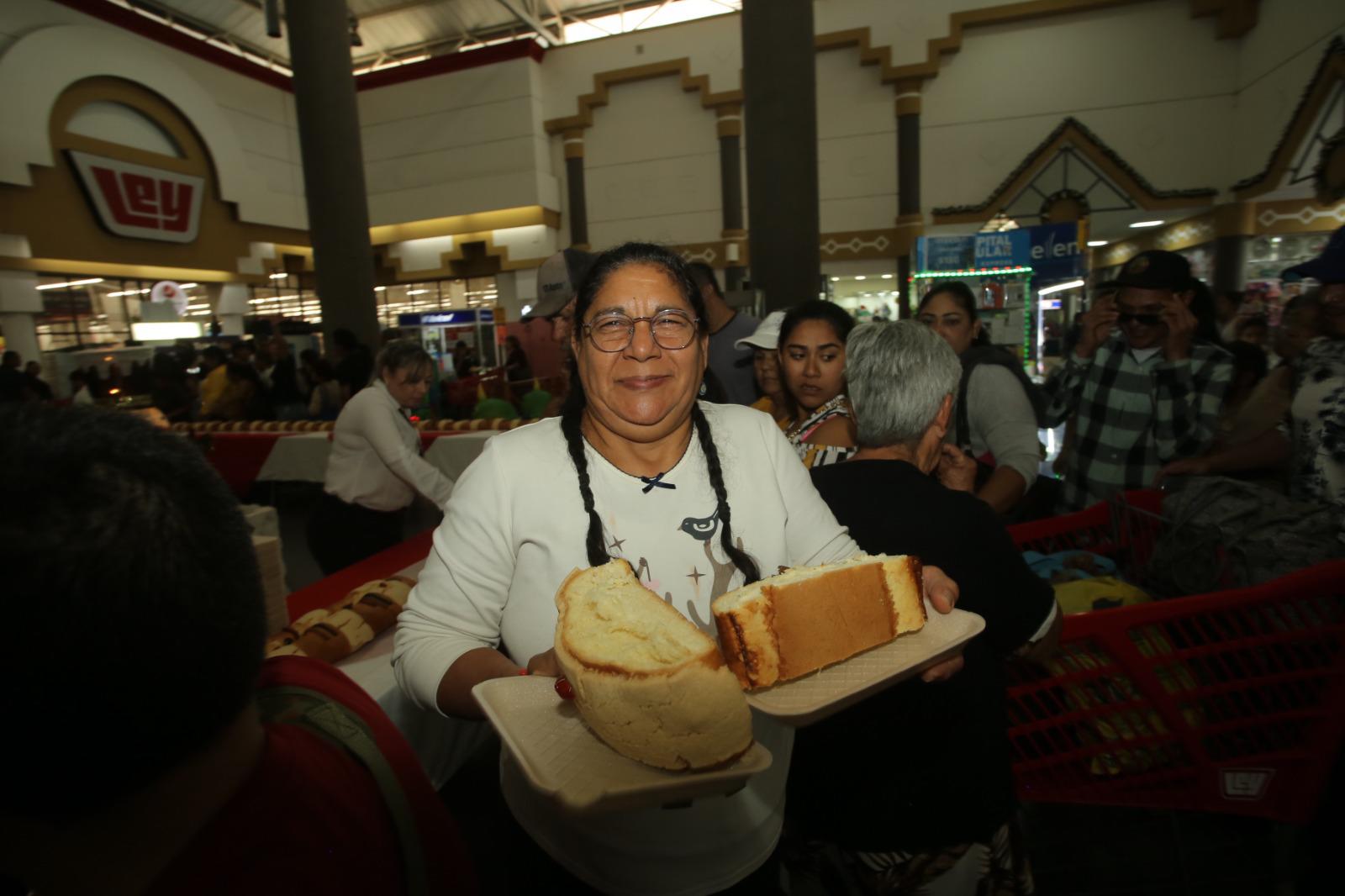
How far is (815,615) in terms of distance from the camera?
3.70 feet

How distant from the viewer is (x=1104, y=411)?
3.13m

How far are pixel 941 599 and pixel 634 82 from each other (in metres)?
17.5

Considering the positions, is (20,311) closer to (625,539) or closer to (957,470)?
(625,539)

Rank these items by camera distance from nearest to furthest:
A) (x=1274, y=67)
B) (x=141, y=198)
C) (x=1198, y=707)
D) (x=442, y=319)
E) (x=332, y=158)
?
(x=1198, y=707), (x=332, y=158), (x=1274, y=67), (x=141, y=198), (x=442, y=319)

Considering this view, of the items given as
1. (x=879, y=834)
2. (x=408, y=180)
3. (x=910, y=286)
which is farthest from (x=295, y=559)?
(x=408, y=180)

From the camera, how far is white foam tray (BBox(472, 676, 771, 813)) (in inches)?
32.3

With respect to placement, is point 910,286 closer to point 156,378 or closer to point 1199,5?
point 1199,5

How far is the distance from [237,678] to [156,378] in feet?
Result: 22.3

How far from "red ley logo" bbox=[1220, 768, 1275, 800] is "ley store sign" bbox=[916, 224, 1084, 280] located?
8.45 metres

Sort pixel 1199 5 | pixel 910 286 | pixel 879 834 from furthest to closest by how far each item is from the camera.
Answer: pixel 910 286 → pixel 1199 5 → pixel 879 834

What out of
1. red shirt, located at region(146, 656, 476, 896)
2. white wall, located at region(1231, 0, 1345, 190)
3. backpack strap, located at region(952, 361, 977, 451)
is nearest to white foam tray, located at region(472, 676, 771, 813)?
red shirt, located at region(146, 656, 476, 896)

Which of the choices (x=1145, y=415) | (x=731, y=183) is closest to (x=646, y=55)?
(x=731, y=183)

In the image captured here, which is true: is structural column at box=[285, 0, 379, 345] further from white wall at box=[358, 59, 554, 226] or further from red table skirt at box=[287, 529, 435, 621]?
red table skirt at box=[287, 529, 435, 621]

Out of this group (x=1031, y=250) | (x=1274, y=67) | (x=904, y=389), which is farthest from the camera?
(x=1274, y=67)
